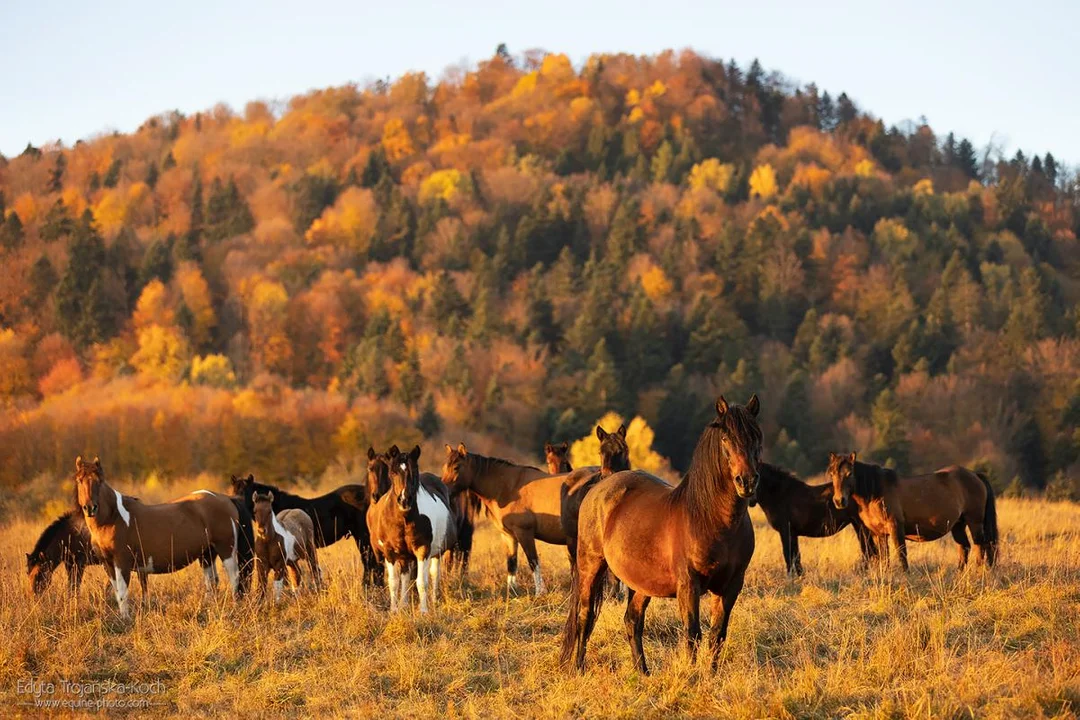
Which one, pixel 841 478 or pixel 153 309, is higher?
pixel 153 309

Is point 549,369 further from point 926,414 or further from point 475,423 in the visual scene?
point 926,414

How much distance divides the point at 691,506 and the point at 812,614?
3.25m

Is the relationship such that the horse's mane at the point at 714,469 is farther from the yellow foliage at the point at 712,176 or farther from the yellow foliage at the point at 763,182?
the yellow foliage at the point at 712,176

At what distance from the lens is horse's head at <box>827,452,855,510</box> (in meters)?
14.2

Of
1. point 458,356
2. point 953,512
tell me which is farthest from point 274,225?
point 953,512

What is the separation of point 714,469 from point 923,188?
12914 centimetres

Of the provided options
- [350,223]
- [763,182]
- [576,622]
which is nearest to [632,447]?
[576,622]

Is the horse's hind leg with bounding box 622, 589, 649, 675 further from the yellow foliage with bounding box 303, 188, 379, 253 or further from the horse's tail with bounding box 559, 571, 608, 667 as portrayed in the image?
the yellow foliage with bounding box 303, 188, 379, 253

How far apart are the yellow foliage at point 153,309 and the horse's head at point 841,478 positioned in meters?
91.6

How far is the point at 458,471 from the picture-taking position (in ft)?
47.3

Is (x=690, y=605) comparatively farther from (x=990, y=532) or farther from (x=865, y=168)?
(x=865, y=168)

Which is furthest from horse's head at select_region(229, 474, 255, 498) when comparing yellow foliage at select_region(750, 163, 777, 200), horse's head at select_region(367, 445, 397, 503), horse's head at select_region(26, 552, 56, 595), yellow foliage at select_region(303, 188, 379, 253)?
yellow foliage at select_region(750, 163, 777, 200)

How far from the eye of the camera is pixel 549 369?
3140 inches

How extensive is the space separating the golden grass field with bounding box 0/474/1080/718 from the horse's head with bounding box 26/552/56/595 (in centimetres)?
58
